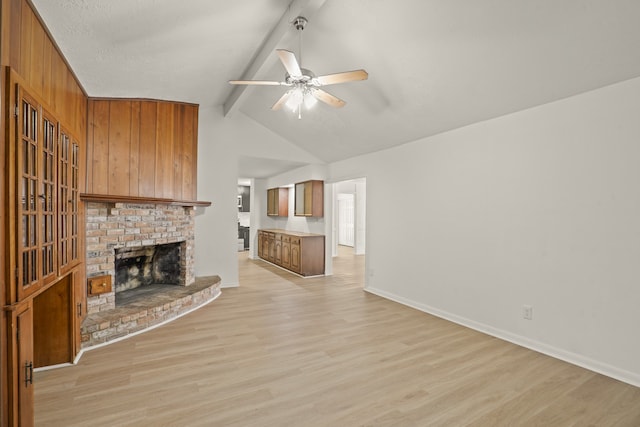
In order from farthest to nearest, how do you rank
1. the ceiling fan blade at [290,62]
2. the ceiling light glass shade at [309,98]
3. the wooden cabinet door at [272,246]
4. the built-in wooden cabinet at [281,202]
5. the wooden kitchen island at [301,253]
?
the built-in wooden cabinet at [281,202], the wooden cabinet door at [272,246], the wooden kitchen island at [301,253], the ceiling light glass shade at [309,98], the ceiling fan blade at [290,62]

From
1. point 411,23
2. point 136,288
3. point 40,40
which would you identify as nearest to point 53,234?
point 40,40

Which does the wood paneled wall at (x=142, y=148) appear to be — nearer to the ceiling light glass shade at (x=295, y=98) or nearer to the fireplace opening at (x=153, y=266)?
the fireplace opening at (x=153, y=266)

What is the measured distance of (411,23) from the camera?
2545 mm

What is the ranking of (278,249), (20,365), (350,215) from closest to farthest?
(20,365) < (278,249) < (350,215)

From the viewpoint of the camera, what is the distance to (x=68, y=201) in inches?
99.0

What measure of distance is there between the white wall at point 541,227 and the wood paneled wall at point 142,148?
11.0ft

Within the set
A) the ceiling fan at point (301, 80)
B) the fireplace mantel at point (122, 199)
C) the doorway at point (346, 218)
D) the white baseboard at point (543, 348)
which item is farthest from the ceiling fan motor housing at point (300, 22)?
the doorway at point (346, 218)

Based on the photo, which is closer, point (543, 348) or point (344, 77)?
point (344, 77)

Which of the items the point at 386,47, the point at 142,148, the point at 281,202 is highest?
the point at 386,47

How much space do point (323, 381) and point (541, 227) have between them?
8.25 ft

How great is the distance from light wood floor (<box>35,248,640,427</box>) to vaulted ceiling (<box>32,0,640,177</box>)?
248 centimetres

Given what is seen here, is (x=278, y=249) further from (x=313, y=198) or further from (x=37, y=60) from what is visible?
(x=37, y=60)

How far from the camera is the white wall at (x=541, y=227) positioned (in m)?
2.49

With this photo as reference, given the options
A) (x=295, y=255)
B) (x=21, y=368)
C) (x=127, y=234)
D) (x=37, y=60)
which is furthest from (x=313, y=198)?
(x=21, y=368)
